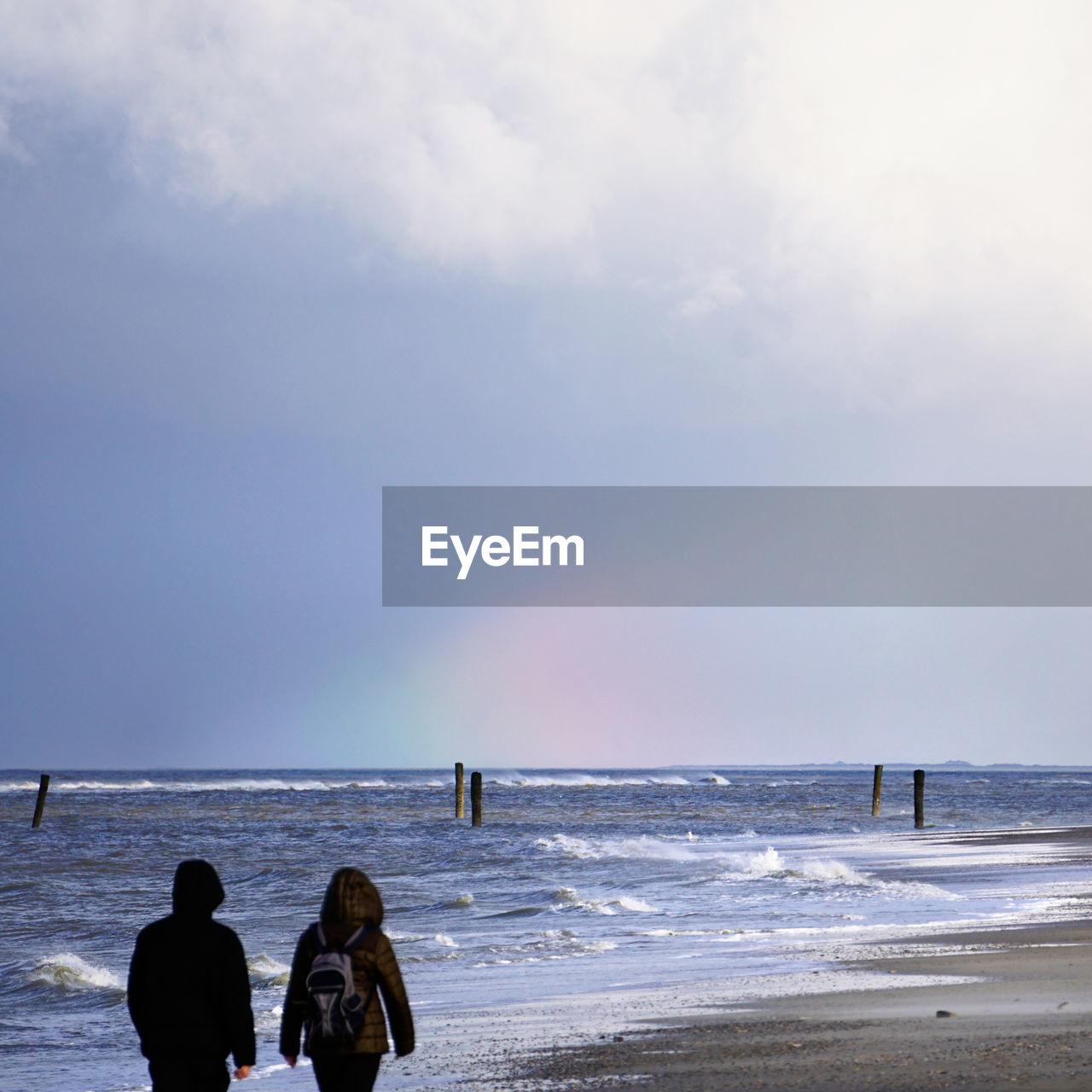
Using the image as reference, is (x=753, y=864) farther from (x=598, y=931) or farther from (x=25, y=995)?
(x=25, y=995)

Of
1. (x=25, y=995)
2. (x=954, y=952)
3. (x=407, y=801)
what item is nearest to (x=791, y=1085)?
(x=954, y=952)

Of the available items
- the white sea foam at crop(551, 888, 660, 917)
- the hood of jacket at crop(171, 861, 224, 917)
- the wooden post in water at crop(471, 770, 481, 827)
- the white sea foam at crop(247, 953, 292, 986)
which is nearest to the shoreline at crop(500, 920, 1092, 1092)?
the hood of jacket at crop(171, 861, 224, 917)

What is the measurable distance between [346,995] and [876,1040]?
484cm

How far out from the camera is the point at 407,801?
75.6 meters

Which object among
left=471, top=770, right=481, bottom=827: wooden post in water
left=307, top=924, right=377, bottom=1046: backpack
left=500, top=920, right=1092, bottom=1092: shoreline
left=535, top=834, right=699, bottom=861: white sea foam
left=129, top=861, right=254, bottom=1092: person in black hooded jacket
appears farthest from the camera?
left=471, top=770, right=481, bottom=827: wooden post in water

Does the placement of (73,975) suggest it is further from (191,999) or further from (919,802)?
(919,802)

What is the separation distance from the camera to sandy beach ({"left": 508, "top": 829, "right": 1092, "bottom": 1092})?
793 cm

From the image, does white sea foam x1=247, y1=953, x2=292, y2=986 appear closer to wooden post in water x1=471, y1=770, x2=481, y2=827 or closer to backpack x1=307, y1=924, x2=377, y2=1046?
backpack x1=307, y1=924, x2=377, y2=1046

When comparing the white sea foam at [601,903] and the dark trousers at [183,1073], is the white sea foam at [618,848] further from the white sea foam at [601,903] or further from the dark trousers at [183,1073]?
the dark trousers at [183,1073]

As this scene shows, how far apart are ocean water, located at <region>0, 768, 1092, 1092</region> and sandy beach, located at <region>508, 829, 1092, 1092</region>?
1.03m

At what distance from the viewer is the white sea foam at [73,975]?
14.8m

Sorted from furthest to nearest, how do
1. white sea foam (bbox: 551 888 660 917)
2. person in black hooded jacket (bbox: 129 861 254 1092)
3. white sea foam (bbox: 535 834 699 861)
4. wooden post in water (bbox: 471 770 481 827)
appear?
wooden post in water (bbox: 471 770 481 827) → white sea foam (bbox: 535 834 699 861) → white sea foam (bbox: 551 888 660 917) → person in black hooded jacket (bbox: 129 861 254 1092)

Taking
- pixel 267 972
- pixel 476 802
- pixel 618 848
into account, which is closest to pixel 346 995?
pixel 267 972

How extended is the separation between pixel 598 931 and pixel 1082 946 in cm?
626
